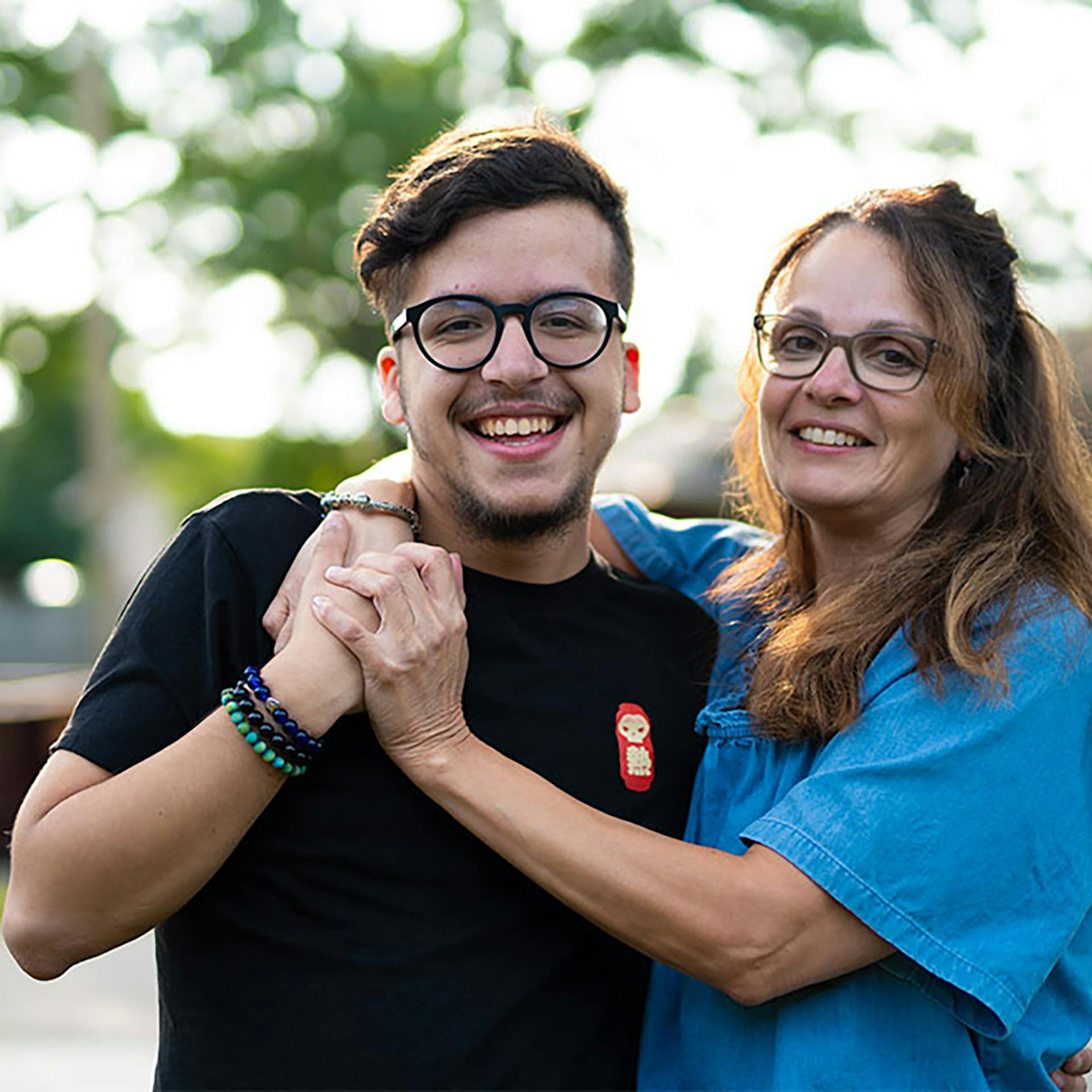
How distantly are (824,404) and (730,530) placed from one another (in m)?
0.71

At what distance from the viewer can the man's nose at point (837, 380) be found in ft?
10.0

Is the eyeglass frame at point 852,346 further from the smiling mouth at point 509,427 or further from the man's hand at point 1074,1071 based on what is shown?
the man's hand at point 1074,1071

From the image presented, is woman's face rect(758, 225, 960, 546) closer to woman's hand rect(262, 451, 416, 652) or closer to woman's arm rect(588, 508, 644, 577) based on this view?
woman's arm rect(588, 508, 644, 577)

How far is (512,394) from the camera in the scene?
2.88 m

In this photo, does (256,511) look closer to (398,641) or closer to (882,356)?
(398,641)

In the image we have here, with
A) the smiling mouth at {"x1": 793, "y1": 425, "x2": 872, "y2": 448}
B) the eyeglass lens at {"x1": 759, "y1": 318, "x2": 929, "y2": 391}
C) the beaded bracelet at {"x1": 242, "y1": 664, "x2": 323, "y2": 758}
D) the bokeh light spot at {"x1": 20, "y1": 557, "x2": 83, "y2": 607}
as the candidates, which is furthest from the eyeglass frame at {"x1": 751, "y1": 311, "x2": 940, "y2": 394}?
the bokeh light spot at {"x1": 20, "y1": 557, "x2": 83, "y2": 607}

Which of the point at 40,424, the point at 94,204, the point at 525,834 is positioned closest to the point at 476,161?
the point at 525,834

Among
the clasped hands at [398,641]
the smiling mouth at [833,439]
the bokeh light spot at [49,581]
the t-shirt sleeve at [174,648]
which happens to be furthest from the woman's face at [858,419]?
the bokeh light spot at [49,581]

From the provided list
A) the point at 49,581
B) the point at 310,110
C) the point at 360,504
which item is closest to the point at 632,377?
the point at 360,504

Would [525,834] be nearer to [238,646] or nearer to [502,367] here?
[238,646]

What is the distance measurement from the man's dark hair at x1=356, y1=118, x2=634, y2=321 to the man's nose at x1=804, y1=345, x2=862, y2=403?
0.45m

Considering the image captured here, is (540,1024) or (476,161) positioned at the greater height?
(476,161)

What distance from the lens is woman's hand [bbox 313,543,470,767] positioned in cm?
256

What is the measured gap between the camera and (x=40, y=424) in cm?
4378
